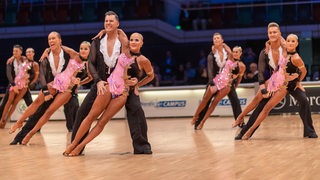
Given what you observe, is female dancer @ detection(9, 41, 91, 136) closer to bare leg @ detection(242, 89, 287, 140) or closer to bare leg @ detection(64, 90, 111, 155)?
bare leg @ detection(64, 90, 111, 155)

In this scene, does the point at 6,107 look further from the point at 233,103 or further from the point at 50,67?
the point at 50,67

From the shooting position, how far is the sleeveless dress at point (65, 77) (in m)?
9.97

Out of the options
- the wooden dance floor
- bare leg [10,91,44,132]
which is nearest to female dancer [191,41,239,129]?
the wooden dance floor

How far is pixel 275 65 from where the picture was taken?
1030cm

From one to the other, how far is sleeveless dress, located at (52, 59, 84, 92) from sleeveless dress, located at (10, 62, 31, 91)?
5.38 meters

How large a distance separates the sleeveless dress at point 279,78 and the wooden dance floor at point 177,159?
0.82 m

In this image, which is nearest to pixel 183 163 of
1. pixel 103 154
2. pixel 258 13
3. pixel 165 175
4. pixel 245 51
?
pixel 165 175

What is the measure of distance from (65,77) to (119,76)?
85.5 inches

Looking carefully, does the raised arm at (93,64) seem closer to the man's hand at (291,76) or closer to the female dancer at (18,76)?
the man's hand at (291,76)

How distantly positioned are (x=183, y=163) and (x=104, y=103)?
4.73 ft

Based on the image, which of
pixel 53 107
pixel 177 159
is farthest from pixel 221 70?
pixel 177 159

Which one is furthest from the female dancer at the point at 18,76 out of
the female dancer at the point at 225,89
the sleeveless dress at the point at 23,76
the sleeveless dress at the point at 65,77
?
the sleeveless dress at the point at 65,77

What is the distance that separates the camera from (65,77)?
32.9ft

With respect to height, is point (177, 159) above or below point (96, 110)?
below
